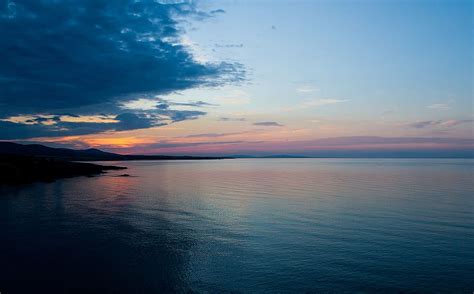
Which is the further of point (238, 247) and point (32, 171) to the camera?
point (32, 171)

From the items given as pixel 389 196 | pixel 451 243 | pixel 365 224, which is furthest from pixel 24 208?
pixel 389 196

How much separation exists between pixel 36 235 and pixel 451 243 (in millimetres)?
34101

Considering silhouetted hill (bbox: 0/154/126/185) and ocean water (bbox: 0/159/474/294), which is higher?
silhouetted hill (bbox: 0/154/126/185)

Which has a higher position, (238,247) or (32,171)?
(32,171)

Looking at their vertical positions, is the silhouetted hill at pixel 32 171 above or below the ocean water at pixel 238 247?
above

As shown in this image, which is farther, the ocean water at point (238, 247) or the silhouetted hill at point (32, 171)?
the silhouetted hill at point (32, 171)

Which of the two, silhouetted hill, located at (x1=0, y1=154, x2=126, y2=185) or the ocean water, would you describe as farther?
silhouetted hill, located at (x1=0, y1=154, x2=126, y2=185)

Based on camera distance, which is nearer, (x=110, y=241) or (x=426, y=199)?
(x=110, y=241)

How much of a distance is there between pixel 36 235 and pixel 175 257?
1433 centimetres

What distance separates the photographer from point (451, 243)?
2602 cm

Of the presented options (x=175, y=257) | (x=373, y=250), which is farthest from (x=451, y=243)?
(x=175, y=257)

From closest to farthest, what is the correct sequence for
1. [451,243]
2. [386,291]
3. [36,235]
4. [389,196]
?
[386,291] < [451,243] < [36,235] < [389,196]

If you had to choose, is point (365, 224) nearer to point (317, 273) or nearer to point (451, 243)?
point (451, 243)

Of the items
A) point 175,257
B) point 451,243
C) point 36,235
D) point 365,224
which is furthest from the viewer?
point 365,224
